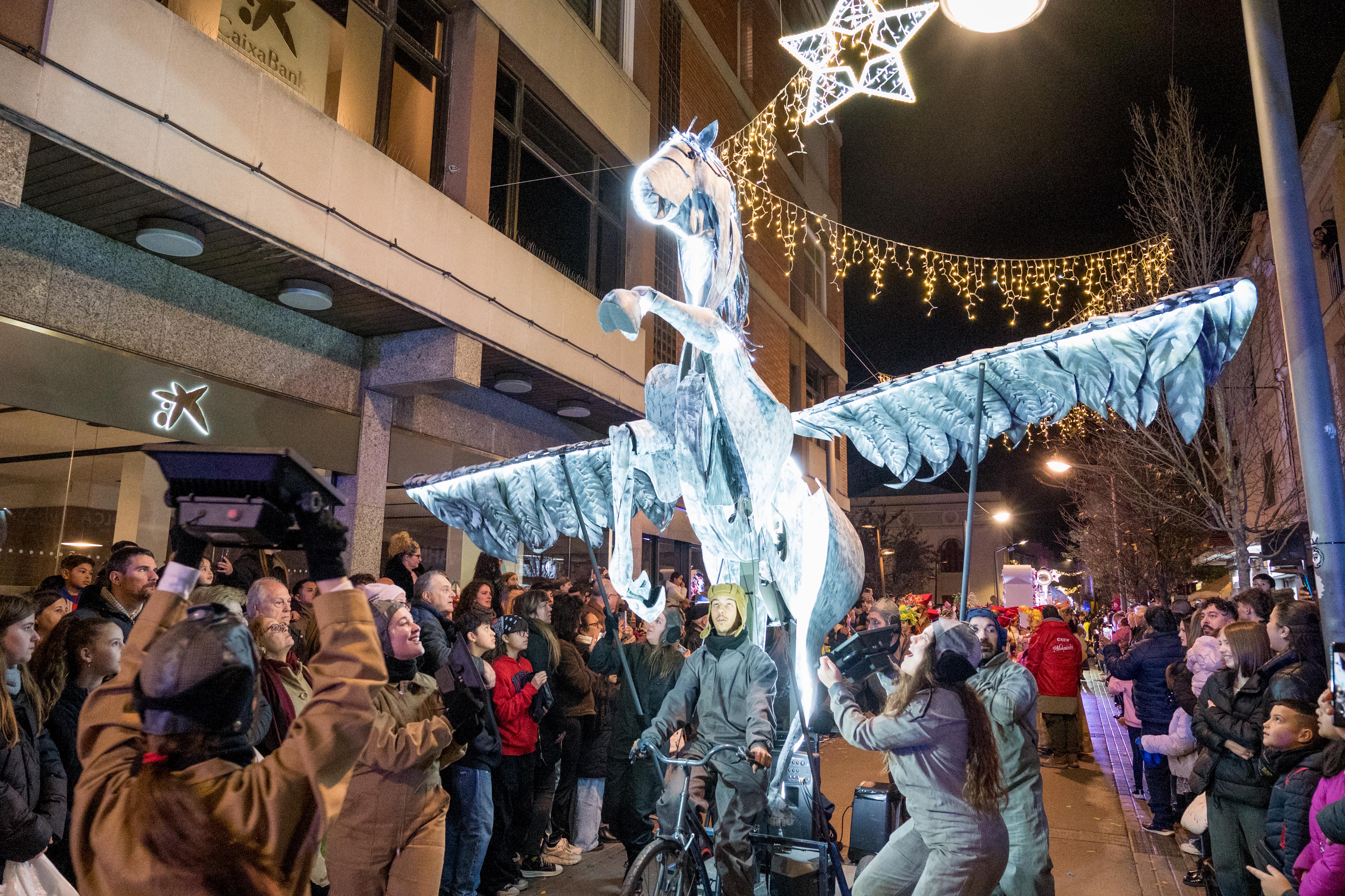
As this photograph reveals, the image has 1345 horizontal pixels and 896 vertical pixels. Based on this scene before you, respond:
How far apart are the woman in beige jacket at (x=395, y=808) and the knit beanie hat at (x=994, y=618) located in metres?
3.29

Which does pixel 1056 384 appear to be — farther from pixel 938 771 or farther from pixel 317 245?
pixel 317 245

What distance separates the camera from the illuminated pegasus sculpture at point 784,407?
3.80m

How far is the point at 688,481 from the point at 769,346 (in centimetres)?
1702

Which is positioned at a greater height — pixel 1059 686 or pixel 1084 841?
pixel 1059 686

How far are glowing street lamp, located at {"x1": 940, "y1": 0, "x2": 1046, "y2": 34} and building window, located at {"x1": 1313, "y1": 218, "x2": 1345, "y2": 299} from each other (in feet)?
46.1

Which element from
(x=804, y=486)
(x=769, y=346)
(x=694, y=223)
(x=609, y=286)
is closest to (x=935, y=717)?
(x=804, y=486)

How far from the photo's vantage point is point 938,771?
3.55 m

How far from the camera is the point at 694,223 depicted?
4156 mm

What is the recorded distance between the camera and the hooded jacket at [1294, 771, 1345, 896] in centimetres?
344

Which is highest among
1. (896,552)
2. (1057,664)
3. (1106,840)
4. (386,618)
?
(896,552)

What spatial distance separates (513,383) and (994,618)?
7655 mm

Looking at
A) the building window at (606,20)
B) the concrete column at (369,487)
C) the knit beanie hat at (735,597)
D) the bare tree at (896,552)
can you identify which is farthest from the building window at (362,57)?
the bare tree at (896,552)

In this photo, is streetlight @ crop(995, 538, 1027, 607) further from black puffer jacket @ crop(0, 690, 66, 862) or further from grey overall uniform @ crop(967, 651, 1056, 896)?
black puffer jacket @ crop(0, 690, 66, 862)

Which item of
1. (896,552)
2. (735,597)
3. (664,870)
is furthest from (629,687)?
(896,552)
